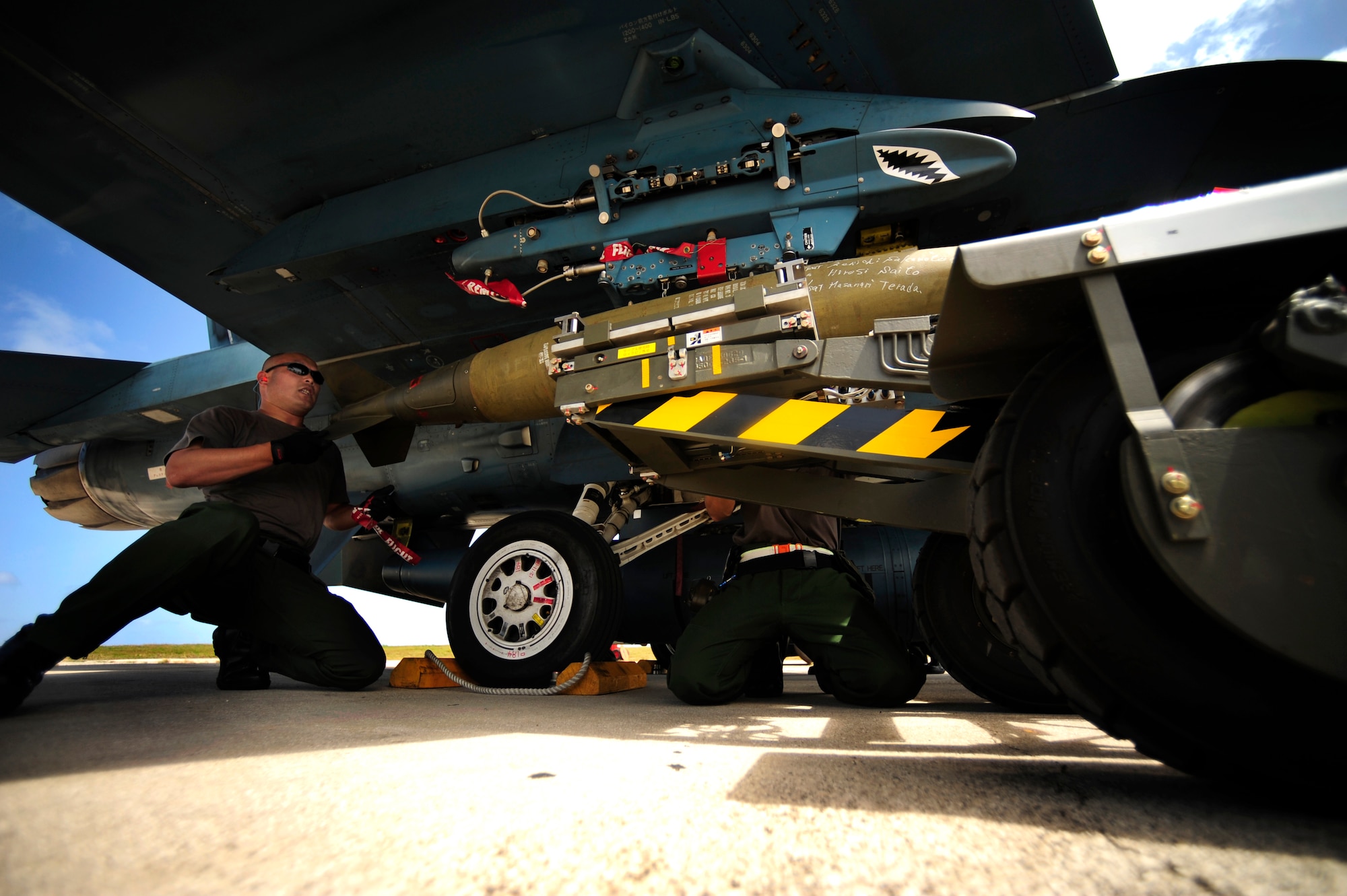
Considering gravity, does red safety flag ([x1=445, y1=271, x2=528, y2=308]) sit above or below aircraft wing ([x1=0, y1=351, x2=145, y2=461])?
below

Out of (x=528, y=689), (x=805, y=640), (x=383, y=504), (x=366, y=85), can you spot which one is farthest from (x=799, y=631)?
(x=383, y=504)

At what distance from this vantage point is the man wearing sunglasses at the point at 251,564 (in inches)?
67.9

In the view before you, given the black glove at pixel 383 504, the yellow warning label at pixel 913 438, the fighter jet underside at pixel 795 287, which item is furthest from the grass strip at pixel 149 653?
the yellow warning label at pixel 913 438

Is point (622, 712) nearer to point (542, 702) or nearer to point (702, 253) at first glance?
point (542, 702)

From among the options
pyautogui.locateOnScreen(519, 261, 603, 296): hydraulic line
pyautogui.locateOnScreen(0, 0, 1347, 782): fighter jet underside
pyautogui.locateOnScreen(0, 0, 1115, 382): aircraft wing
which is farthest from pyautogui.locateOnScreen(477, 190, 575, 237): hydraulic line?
pyautogui.locateOnScreen(519, 261, 603, 296): hydraulic line

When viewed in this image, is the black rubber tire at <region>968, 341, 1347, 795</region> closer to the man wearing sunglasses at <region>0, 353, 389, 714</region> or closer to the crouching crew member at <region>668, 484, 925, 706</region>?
the crouching crew member at <region>668, 484, 925, 706</region>

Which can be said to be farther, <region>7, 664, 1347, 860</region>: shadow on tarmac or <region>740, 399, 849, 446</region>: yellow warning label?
<region>740, 399, 849, 446</region>: yellow warning label

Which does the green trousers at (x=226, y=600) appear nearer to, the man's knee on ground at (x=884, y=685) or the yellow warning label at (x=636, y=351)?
the yellow warning label at (x=636, y=351)

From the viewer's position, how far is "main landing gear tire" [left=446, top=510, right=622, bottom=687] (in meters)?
2.40

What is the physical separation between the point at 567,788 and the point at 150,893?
1.38 feet

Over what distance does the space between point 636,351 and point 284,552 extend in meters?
1.68

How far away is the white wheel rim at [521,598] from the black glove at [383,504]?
188cm

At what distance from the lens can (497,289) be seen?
2.82 metres

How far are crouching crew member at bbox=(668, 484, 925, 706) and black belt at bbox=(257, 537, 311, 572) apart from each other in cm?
160
